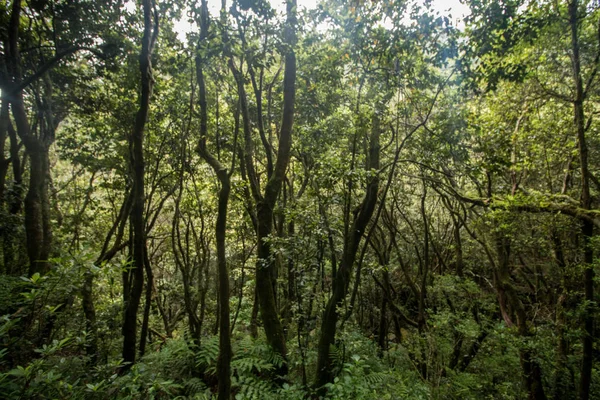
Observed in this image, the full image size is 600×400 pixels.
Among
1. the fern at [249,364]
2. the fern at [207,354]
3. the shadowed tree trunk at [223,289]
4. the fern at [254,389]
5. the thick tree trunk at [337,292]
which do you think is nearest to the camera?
the shadowed tree trunk at [223,289]

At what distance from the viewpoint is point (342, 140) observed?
7297 mm

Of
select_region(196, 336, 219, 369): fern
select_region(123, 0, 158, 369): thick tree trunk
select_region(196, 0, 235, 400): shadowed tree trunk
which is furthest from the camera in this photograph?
select_region(196, 336, 219, 369): fern

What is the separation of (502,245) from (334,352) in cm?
570

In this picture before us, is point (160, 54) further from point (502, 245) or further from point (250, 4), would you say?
point (502, 245)

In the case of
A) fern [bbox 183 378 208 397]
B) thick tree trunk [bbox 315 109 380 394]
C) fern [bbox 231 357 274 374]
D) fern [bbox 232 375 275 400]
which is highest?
thick tree trunk [bbox 315 109 380 394]

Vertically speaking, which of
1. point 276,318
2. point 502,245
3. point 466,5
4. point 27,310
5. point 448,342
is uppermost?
point 466,5

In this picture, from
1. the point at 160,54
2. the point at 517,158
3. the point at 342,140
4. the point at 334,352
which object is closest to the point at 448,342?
the point at 334,352

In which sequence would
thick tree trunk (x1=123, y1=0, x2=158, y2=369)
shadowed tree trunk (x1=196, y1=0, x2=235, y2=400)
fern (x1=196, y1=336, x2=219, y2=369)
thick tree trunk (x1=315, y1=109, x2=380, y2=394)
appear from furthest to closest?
fern (x1=196, y1=336, x2=219, y2=369), thick tree trunk (x1=315, y1=109, x2=380, y2=394), thick tree trunk (x1=123, y1=0, x2=158, y2=369), shadowed tree trunk (x1=196, y1=0, x2=235, y2=400)

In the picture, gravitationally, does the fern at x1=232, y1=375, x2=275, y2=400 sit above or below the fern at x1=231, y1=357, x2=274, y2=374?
below

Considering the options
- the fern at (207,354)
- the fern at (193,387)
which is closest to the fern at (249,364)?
the fern at (193,387)

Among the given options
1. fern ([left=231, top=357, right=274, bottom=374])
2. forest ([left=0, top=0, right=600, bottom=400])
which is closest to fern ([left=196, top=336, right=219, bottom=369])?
forest ([left=0, top=0, right=600, bottom=400])

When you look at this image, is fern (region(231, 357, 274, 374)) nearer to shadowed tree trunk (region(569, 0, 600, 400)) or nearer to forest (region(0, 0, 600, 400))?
forest (region(0, 0, 600, 400))

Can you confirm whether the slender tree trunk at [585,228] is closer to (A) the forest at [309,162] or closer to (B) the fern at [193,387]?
(A) the forest at [309,162]

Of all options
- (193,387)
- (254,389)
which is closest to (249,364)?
(254,389)
